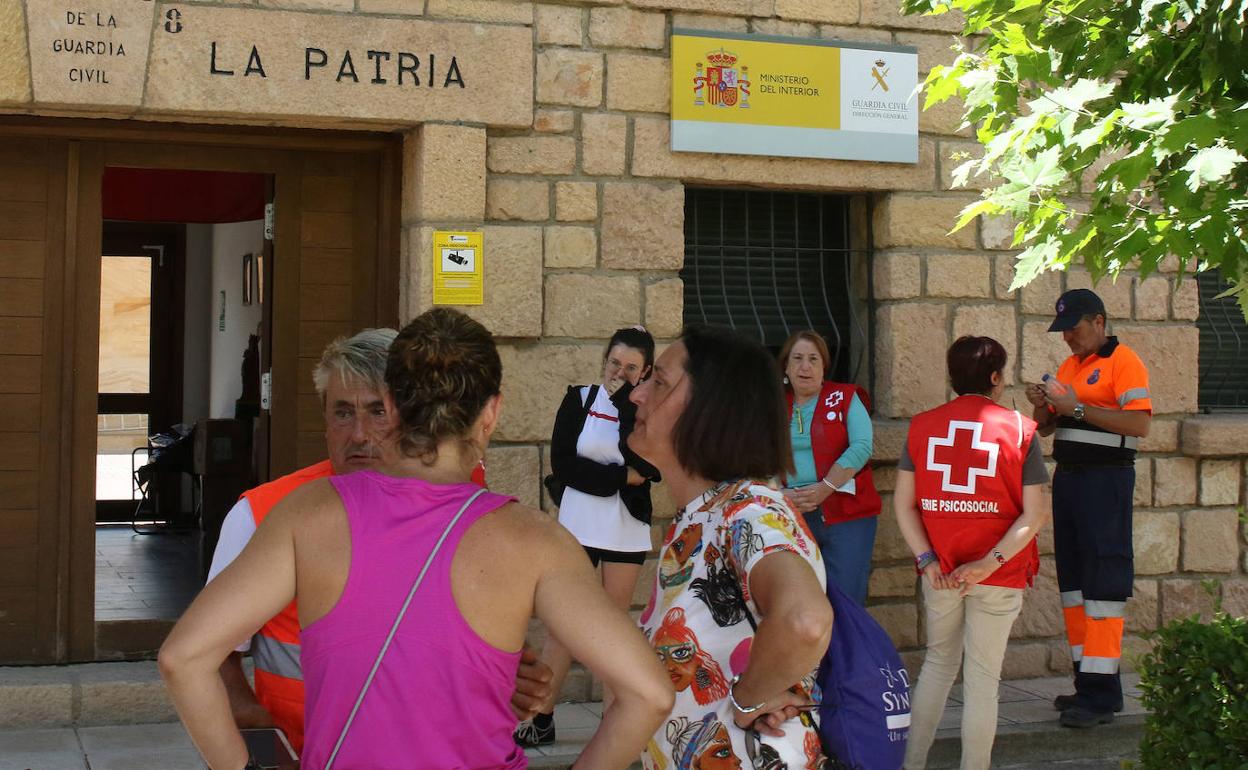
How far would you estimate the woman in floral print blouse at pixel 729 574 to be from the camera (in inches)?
98.2

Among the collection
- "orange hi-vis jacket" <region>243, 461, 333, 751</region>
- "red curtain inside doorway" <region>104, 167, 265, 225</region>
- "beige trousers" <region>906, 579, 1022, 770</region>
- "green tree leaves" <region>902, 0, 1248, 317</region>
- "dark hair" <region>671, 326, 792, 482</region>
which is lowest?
"beige trousers" <region>906, 579, 1022, 770</region>

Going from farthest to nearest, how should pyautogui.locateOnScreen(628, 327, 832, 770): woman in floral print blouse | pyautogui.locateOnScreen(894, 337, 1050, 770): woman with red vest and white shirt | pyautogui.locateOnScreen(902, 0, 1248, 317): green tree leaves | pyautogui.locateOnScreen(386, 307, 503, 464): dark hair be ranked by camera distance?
pyautogui.locateOnScreen(894, 337, 1050, 770): woman with red vest and white shirt < pyautogui.locateOnScreen(902, 0, 1248, 317): green tree leaves < pyautogui.locateOnScreen(628, 327, 832, 770): woman in floral print blouse < pyautogui.locateOnScreen(386, 307, 503, 464): dark hair

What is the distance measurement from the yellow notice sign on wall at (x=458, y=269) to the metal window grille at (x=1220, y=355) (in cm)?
408

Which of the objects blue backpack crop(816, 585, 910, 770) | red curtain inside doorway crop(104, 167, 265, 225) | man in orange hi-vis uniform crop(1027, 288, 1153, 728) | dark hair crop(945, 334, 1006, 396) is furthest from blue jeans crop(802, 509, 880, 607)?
red curtain inside doorway crop(104, 167, 265, 225)

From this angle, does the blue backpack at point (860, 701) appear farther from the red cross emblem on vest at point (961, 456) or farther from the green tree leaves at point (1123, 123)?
the red cross emblem on vest at point (961, 456)

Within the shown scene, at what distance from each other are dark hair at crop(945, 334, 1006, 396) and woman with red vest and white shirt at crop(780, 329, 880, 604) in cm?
92

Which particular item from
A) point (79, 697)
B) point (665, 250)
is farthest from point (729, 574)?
point (79, 697)

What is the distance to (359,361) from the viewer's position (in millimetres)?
3088

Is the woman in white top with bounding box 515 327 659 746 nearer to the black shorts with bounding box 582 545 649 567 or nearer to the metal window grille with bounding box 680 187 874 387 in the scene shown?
the black shorts with bounding box 582 545 649 567

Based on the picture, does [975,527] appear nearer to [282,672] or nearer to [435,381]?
[282,672]

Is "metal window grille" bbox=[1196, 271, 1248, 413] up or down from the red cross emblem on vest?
up

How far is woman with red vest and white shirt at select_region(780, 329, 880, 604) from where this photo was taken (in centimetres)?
634

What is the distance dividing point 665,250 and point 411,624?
4.59 meters

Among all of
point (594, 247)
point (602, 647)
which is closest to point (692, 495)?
point (602, 647)
